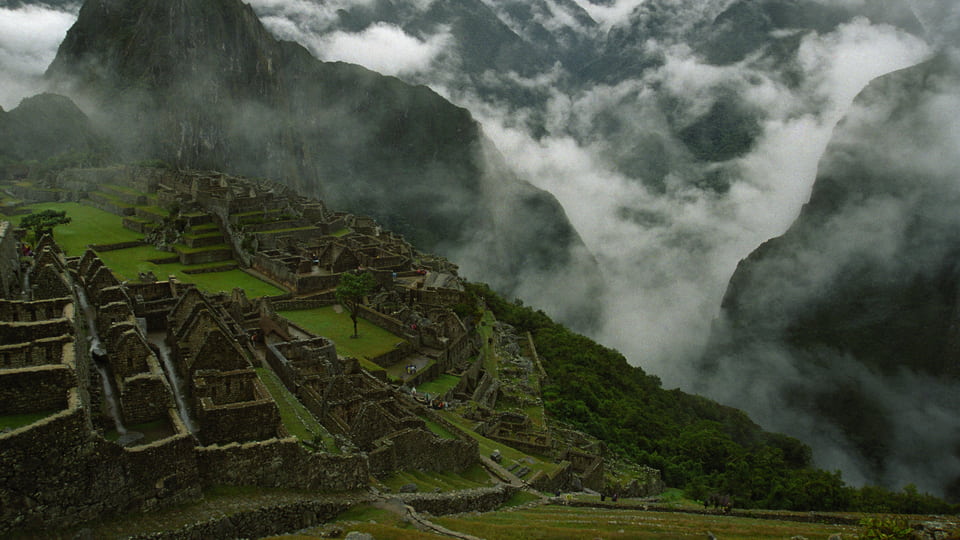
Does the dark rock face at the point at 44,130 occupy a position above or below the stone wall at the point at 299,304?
above

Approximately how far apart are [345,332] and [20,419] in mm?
33278

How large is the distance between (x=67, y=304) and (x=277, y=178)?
178897 millimetres

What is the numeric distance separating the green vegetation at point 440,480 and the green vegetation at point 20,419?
1053 cm

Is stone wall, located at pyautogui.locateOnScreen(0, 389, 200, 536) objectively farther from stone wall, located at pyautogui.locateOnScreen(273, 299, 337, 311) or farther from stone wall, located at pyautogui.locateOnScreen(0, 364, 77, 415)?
stone wall, located at pyautogui.locateOnScreen(273, 299, 337, 311)

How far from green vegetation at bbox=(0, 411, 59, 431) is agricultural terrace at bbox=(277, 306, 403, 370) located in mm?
24502

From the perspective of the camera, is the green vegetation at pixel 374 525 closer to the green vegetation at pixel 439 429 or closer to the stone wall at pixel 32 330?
the stone wall at pixel 32 330

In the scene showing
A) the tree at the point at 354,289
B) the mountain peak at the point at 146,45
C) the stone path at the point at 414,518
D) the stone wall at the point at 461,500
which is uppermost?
the mountain peak at the point at 146,45

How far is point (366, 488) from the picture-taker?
1864 centimetres

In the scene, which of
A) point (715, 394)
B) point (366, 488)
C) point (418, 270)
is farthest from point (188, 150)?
point (366, 488)

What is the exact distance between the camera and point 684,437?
173 ft

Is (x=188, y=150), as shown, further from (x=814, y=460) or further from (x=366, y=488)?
(x=366, y=488)

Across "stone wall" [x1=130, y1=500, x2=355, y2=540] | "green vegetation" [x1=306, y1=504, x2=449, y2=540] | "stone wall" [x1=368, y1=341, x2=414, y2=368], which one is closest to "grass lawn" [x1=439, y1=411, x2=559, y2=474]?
"stone wall" [x1=368, y1=341, x2=414, y2=368]

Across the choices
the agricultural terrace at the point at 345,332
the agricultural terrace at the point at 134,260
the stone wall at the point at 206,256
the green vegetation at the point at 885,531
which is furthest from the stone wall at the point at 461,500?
the stone wall at the point at 206,256

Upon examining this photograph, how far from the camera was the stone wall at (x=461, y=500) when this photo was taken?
20.1 meters
